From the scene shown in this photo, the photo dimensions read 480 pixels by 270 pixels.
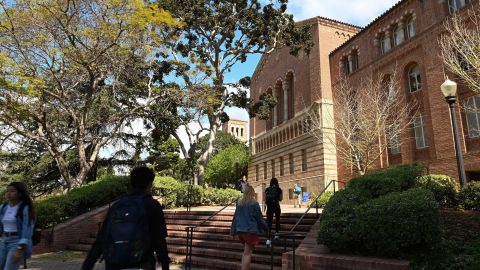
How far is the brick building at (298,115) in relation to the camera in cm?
2993

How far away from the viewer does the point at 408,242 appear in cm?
608

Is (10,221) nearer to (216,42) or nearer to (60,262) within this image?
(60,262)

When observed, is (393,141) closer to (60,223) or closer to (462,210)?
(462,210)

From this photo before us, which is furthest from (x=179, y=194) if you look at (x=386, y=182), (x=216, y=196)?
(x=386, y=182)

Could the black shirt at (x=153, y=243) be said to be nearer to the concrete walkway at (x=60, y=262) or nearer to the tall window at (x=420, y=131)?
the concrete walkway at (x=60, y=262)

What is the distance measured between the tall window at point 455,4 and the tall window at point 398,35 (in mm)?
3956

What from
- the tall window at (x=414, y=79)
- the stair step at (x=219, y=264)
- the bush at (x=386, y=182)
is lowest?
the stair step at (x=219, y=264)

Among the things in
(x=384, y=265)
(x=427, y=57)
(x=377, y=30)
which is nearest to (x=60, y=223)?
(x=384, y=265)

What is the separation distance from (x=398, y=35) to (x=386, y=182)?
63.6ft

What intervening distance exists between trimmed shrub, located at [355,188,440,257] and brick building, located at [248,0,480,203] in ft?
48.9

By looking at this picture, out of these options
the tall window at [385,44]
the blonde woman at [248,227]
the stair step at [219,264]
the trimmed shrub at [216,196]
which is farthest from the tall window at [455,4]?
the blonde woman at [248,227]

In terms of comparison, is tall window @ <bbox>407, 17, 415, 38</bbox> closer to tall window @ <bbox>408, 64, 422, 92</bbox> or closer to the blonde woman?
tall window @ <bbox>408, 64, 422, 92</bbox>

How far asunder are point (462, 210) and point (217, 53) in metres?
16.2

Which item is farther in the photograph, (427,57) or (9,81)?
(427,57)
